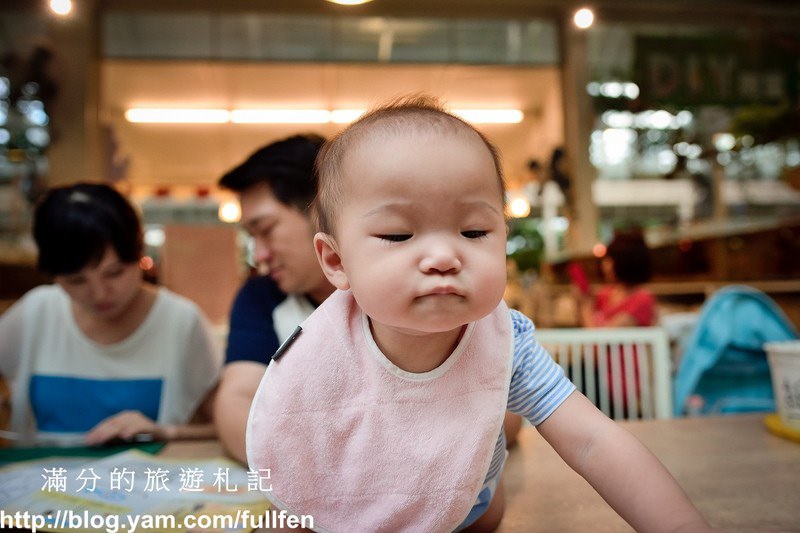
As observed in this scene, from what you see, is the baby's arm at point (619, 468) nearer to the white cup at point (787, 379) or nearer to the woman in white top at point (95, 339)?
the white cup at point (787, 379)

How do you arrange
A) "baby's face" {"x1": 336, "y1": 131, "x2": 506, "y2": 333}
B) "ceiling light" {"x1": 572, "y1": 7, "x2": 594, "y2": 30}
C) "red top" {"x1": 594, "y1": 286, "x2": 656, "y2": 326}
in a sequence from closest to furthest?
"baby's face" {"x1": 336, "y1": 131, "x2": 506, "y2": 333}
"ceiling light" {"x1": 572, "y1": 7, "x2": 594, "y2": 30}
"red top" {"x1": 594, "y1": 286, "x2": 656, "y2": 326}

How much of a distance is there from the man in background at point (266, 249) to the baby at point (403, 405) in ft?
0.93

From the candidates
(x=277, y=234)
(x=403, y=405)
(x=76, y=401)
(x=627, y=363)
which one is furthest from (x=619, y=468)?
(x=76, y=401)

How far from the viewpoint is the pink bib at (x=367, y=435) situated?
52 cm

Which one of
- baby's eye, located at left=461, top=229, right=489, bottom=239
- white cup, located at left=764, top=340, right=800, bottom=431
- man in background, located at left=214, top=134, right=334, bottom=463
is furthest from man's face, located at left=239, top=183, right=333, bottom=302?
white cup, located at left=764, top=340, right=800, bottom=431

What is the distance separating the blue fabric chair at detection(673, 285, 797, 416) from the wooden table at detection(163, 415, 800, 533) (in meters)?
0.47

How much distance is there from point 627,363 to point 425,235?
101cm

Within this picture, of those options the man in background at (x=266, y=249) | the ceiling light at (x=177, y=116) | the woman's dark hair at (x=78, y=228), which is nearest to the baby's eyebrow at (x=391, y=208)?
the man in background at (x=266, y=249)

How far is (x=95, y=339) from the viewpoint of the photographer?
1403 millimetres

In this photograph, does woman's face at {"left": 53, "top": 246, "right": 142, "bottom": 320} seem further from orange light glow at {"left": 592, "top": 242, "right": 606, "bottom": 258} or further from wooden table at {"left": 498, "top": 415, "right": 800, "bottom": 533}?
orange light glow at {"left": 592, "top": 242, "right": 606, "bottom": 258}

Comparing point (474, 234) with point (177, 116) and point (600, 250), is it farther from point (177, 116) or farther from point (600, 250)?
point (177, 116)

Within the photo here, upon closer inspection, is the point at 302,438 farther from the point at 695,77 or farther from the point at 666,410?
the point at 695,77

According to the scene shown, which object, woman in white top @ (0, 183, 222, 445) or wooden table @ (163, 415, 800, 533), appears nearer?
wooden table @ (163, 415, 800, 533)

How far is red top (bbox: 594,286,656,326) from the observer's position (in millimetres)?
2270
